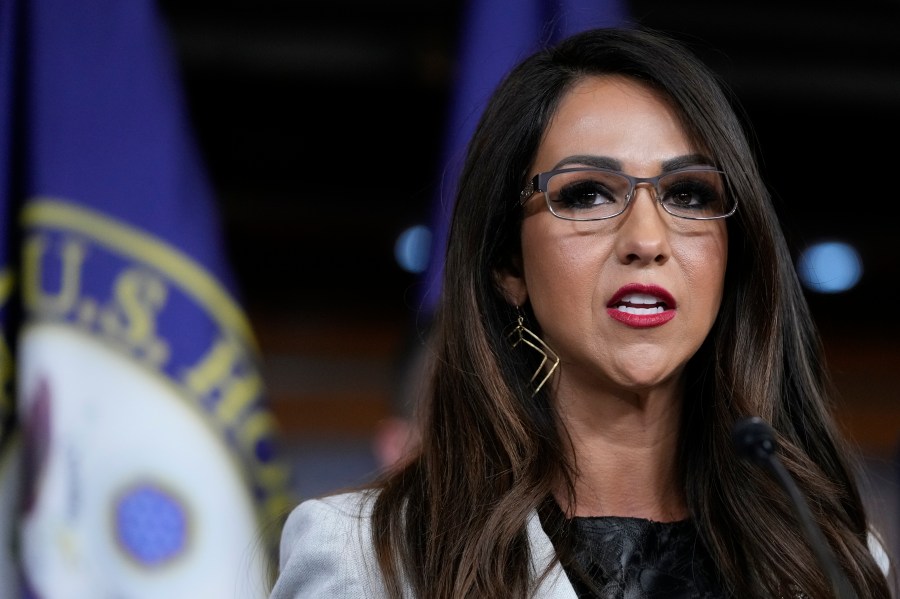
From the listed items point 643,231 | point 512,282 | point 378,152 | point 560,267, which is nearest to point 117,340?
point 512,282

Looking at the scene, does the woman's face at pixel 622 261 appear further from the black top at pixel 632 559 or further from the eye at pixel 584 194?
the black top at pixel 632 559

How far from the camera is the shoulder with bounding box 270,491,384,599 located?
54.6 inches

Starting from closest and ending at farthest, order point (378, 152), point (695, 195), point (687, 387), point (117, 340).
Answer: point (695, 195) < point (687, 387) < point (117, 340) < point (378, 152)

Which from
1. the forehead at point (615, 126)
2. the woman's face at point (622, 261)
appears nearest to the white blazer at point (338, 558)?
the woman's face at point (622, 261)

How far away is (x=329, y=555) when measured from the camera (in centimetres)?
140

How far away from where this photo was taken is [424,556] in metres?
1.41

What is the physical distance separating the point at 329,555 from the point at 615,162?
57 centimetres

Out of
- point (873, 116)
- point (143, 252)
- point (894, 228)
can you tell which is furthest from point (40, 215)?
point (894, 228)

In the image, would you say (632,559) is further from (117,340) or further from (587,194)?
(117,340)

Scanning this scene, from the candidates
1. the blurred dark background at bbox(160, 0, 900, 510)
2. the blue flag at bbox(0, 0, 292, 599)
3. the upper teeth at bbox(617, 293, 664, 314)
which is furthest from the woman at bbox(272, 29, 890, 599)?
the blurred dark background at bbox(160, 0, 900, 510)

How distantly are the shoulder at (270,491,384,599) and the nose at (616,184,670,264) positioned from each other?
17.1 inches

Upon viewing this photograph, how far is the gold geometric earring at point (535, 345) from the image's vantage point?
1.54 meters

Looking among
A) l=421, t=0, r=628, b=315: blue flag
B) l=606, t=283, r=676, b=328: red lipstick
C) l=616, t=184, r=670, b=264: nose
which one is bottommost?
l=606, t=283, r=676, b=328: red lipstick

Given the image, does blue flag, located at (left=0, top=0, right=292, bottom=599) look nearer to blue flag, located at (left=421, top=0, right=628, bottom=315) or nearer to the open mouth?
blue flag, located at (left=421, top=0, right=628, bottom=315)
